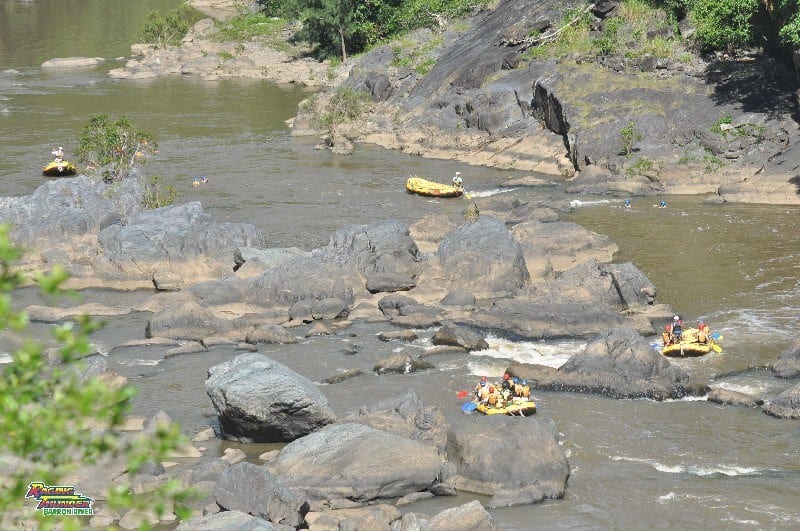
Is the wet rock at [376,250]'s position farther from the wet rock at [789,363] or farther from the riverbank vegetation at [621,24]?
the riverbank vegetation at [621,24]

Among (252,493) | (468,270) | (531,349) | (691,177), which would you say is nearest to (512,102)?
(691,177)

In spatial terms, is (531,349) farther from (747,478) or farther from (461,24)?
(461,24)

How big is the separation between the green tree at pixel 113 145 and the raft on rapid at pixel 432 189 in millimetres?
11241

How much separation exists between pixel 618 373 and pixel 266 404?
8906mm

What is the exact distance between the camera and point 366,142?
193 ft

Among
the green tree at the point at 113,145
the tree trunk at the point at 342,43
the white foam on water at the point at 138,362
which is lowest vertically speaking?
the white foam on water at the point at 138,362

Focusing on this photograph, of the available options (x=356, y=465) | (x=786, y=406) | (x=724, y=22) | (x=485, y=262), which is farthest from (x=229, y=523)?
(x=724, y=22)

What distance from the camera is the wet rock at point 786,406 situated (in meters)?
24.9

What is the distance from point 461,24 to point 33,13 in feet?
203

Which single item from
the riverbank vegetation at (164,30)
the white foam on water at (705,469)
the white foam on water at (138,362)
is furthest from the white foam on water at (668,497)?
the riverbank vegetation at (164,30)

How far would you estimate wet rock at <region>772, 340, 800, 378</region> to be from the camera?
90.0ft

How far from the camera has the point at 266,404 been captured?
2331 cm

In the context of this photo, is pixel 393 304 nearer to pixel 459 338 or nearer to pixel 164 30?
pixel 459 338

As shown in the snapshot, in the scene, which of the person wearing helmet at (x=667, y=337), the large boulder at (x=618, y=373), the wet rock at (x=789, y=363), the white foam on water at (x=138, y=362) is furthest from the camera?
the white foam on water at (x=138, y=362)
